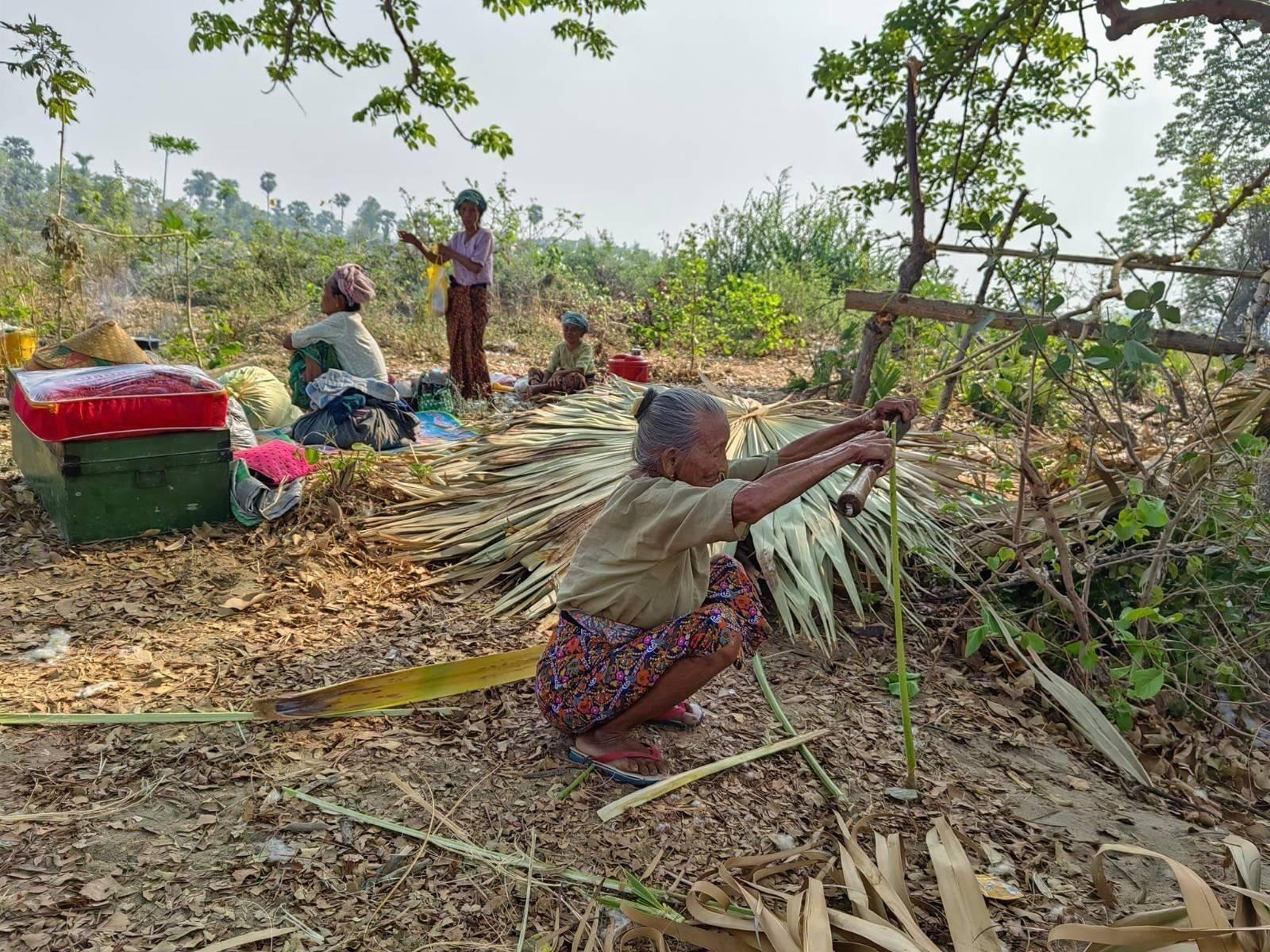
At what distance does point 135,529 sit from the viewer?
3586mm

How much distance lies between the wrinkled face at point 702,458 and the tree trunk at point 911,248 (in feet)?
7.70

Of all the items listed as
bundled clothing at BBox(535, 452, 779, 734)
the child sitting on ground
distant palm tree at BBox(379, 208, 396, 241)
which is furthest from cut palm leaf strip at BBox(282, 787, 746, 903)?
distant palm tree at BBox(379, 208, 396, 241)

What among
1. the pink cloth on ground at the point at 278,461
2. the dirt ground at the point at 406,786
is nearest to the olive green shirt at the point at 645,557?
the dirt ground at the point at 406,786

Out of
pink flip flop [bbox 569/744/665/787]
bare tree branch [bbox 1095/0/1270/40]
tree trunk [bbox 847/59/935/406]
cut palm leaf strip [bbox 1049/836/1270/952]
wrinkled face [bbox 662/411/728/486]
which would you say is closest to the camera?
cut palm leaf strip [bbox 1049/836/1270/952]

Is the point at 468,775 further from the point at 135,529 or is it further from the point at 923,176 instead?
the point at 923,176

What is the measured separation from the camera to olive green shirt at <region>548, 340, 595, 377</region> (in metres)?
6.45

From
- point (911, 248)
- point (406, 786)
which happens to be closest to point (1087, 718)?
point (406, 786)

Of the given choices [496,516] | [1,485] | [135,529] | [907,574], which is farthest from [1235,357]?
[1,485]

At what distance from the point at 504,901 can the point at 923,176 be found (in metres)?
4.92

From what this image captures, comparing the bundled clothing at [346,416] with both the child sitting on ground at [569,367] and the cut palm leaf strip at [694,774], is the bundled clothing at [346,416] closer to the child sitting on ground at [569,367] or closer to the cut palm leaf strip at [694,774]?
the child sitting on ground at [569,367]

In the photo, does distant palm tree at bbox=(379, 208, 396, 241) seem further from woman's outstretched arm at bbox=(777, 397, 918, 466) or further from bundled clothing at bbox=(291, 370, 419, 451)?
woman's outstretched arm at bbox=(777, 397, 918, 466)

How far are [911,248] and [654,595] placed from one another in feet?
10.0

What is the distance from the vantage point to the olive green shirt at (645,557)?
1.88m

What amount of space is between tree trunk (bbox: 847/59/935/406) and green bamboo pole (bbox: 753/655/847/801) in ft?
7.09
